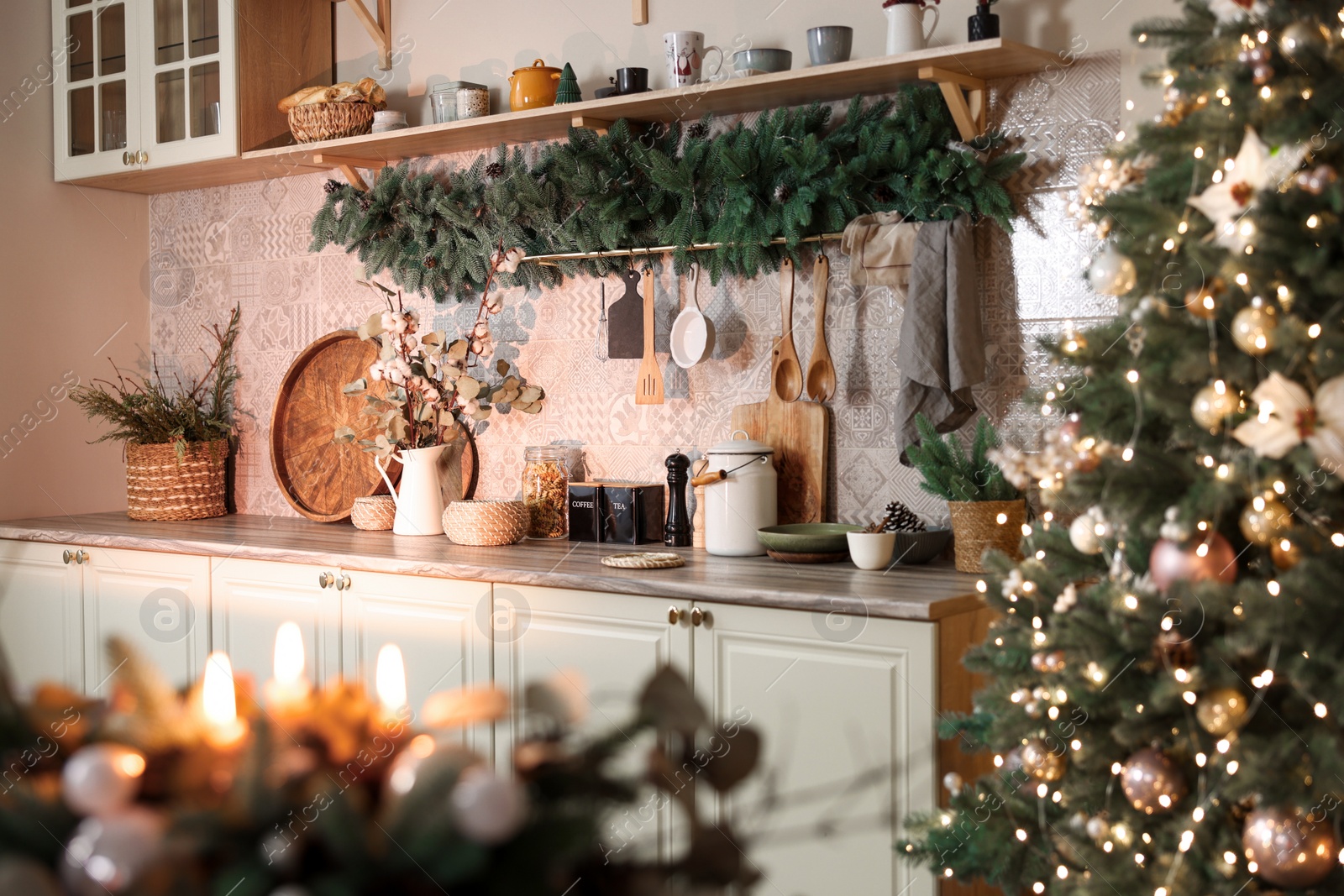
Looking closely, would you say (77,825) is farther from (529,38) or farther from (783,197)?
(529,38)

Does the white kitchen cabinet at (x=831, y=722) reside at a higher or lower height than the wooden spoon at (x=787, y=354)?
lower

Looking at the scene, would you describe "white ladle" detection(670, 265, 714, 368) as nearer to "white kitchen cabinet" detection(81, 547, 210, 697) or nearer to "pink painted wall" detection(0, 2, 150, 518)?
"white kitchen cabinet" detection(81, 547, 210, 697)

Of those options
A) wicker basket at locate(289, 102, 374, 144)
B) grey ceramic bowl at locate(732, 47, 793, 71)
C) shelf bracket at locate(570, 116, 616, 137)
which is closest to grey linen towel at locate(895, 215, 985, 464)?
grey ceramic bowl at locate(732, 47, 793, 71)

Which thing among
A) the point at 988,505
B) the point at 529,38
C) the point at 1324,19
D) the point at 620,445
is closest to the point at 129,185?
the point at 529,38

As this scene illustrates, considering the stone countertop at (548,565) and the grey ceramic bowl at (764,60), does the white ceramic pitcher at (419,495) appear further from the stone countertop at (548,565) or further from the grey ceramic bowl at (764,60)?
the grey ceramic bowl at (764,60)

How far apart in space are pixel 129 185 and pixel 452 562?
2035 millimetres

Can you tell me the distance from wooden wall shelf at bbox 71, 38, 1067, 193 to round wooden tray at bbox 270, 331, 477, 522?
20.9 inches

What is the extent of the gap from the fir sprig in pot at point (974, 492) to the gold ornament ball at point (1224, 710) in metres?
0.83

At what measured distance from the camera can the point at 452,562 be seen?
2.52 m

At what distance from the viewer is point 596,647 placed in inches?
93.0

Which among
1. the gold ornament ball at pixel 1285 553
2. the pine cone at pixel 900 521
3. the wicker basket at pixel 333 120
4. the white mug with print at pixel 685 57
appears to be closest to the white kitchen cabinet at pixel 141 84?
the wicker basket at pixel 333 120

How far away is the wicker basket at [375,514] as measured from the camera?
317cm

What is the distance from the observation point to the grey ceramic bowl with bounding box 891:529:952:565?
240 cm

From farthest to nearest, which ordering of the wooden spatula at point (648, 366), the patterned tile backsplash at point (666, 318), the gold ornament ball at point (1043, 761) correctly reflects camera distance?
the wooden spatula at point (648, 366)
the patterned tile backsplash at point (666, 318)
the gold ornament ball at point (1043, 761)
